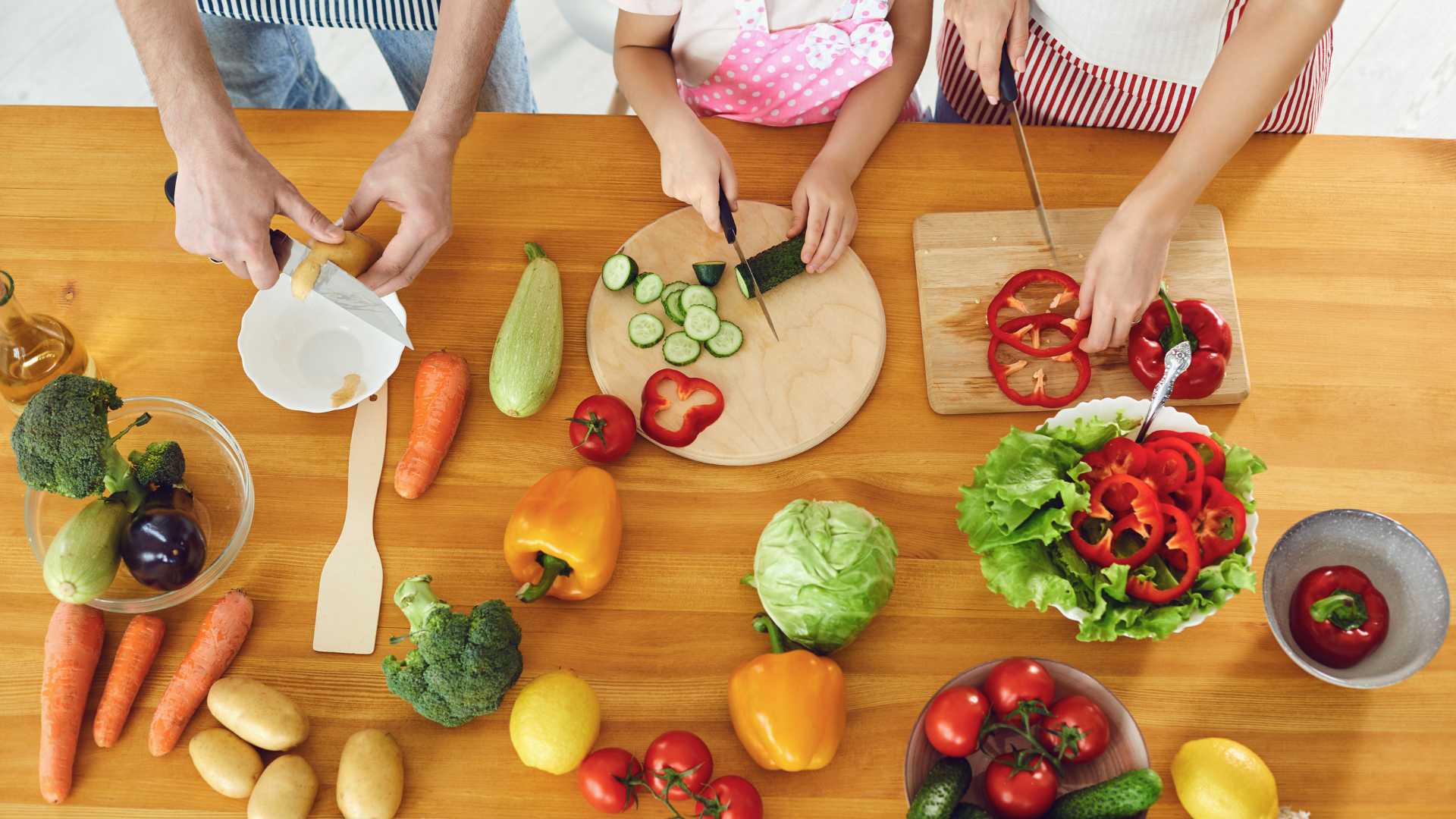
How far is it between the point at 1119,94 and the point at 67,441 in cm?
194

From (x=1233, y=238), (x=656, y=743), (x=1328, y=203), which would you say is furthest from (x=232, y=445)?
(x=1328, y=203)

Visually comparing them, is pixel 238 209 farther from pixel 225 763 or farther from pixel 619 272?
pixel 225 763

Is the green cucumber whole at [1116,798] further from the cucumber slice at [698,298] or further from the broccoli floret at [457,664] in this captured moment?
the cucumber slice at [698,298]

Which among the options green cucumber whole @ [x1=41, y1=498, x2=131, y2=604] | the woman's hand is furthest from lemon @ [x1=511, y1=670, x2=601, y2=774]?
the woman's hand

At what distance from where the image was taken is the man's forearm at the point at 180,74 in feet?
5.08

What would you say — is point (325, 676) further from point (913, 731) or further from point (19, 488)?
point (913, 731)

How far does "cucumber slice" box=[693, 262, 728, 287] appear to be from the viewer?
1674 mm

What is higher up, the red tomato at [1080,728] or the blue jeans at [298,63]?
the blue jeans at [298,63]

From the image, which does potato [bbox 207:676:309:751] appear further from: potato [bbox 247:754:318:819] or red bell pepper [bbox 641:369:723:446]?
red bell pepper [bbox 641:369:723:446]

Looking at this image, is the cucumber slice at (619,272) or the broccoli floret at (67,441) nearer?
the broccoli floret at (67,441)

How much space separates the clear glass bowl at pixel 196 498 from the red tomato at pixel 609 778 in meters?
0.66

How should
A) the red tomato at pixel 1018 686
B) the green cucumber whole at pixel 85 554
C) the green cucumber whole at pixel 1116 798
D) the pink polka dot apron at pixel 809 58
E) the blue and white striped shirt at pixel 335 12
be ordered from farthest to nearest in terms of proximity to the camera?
1. the blue and white striped shirt at pixel 335 12
2. the pink polka dot apron at pixel 809 58
3. the green cucumber whole at pixel 85 554
4. the red tomato at pixel 1018 686
5. the green cucumber whole at pixel 1116 798

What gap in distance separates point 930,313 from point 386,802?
1184 mm

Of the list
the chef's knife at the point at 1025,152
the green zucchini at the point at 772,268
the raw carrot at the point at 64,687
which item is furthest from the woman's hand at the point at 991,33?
the raw carrot at the point at 64,687
